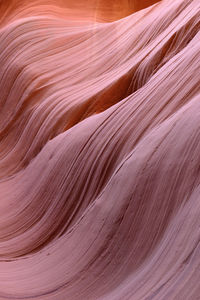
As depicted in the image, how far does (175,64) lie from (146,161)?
0.49 m

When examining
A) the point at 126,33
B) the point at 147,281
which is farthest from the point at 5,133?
the point at 147,281

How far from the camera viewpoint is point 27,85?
101 inches

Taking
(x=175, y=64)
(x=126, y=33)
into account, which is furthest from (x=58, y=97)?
(x=175, y=64)

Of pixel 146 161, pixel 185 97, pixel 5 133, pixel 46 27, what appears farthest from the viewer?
pixel 46 27

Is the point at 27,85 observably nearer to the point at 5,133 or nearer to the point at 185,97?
the point at 5,133

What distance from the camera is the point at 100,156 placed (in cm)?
169

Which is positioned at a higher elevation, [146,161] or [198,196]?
[146,161]

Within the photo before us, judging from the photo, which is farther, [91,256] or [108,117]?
[108,117]

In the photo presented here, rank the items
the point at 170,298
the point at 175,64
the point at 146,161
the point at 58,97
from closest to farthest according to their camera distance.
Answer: the point at 170,298
the point at 146,161
the point at 175,64
the point at 58,97

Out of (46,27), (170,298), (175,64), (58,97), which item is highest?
(46,27)

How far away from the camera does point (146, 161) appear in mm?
1384

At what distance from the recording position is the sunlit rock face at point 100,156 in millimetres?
1241

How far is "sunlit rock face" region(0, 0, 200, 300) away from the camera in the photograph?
1.24 meters

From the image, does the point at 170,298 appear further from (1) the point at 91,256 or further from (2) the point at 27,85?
(2) the point at 27,85
